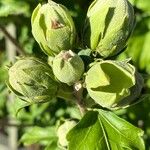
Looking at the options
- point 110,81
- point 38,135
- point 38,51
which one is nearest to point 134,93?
point 110,81

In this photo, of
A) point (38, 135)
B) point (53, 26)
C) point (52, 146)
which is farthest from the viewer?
point (38, 135)

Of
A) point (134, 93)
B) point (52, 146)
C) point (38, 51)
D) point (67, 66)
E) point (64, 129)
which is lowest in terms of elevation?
point (52, 146)

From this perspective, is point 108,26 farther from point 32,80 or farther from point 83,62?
point 32,80

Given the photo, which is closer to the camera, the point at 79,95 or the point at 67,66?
the point at 67,66

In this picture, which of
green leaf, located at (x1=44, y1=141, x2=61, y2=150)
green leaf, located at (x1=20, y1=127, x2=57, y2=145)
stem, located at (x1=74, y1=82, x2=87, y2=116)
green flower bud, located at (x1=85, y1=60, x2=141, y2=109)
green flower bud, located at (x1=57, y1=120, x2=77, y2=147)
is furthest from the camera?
green leaf, located at (x1=20, y1=127, x2=57, y2=145)

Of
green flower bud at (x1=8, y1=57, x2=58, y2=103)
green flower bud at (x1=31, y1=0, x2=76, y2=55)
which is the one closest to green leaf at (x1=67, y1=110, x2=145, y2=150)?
green flower bud at (x1=8, y1=57, x2=58, y2=103)

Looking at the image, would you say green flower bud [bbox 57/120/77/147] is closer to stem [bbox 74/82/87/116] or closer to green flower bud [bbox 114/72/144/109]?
stem [bbox 74/82/87/116]

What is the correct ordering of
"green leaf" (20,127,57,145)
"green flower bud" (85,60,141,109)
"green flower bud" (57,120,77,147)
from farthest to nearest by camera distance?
"green leaf" (20,127,57,145) < "green flower bud" (57,120,77,147) < "green flower bud" (85,60,141,109)

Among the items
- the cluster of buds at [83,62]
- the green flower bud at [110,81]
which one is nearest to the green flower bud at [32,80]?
the cluster of buds at [83,62]
